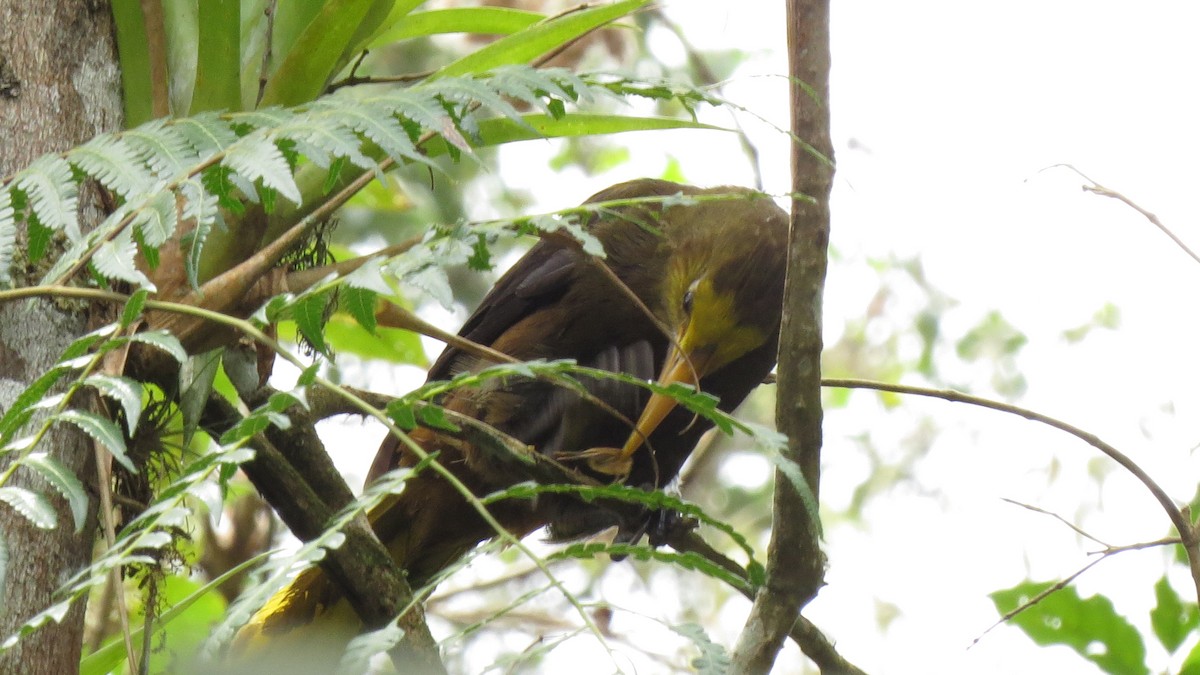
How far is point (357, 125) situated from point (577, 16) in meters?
0.81

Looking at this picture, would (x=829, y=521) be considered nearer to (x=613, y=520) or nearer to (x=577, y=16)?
(x=613, y=520)

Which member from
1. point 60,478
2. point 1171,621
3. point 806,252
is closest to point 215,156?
point 60,478

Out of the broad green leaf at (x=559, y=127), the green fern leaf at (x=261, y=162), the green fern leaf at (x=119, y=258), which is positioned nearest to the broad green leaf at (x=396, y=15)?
the broad green leaf at (x=559, y=127)

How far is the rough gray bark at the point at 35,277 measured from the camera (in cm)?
147

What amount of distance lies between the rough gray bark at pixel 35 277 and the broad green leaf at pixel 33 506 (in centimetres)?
25

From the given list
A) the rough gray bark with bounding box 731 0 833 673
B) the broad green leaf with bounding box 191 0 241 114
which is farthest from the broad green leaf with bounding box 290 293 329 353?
the broad green leaf with bounding box 191 0 241 114

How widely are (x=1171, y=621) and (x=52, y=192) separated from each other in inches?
80.1

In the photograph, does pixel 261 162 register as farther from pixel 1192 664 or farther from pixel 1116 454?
pixel 1192 664

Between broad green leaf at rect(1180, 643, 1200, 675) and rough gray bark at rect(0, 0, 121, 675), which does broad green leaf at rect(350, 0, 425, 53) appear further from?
broad green leaf at rect(1180, 643, 1200, 675)

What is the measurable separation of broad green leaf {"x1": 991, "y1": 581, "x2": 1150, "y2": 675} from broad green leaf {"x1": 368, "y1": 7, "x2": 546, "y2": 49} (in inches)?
58.3

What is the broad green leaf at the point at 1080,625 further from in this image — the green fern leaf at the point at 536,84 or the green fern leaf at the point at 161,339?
the green fern leaf at the point at 161,339

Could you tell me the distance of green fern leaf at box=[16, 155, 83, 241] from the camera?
134 cm

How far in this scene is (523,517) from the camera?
9.91 feet

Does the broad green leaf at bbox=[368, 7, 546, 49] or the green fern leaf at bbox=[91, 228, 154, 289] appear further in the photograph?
the broad green leaf at bbox=[368, 7, 546, 49]
